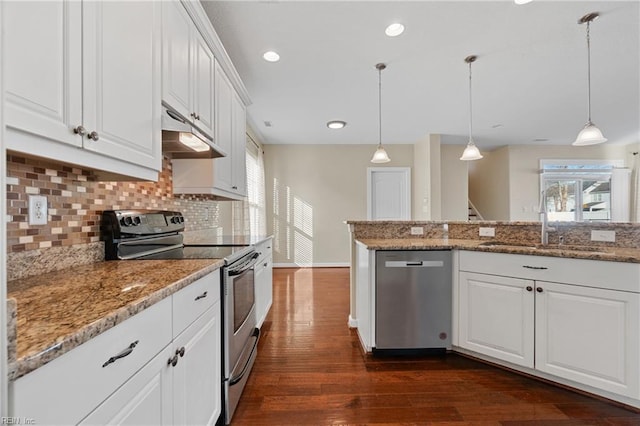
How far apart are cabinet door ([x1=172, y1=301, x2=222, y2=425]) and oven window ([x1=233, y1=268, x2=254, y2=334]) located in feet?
0.57

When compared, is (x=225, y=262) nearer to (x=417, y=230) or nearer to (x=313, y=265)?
(x=417, y=230)

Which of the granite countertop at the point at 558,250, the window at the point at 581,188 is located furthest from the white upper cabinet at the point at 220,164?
the window at the point at 581,188

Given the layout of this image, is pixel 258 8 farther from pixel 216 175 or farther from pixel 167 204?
pixel 167 204

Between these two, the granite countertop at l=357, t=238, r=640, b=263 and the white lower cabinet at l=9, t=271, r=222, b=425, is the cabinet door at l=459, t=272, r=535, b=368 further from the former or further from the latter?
the white lower cabinet at l=9, t=271, r=222, b=425

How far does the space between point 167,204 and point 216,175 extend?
45 cm

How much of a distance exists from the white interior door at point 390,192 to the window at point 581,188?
3.29 m

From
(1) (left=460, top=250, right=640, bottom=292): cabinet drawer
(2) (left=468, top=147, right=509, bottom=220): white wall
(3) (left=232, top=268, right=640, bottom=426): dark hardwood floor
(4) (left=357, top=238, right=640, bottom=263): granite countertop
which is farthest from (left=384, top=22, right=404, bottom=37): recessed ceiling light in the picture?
(2) (left=468, top=147, right=509, bottom=220): white wall

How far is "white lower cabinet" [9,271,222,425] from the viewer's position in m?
0.50

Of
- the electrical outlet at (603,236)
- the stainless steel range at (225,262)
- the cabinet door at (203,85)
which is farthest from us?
the electrical outlet at (603,236)

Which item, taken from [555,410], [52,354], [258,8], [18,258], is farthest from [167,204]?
[555,410]

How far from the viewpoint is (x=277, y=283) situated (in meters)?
4.30

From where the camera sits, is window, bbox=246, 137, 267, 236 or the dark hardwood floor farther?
window, bbox=246, 137, 267, 236

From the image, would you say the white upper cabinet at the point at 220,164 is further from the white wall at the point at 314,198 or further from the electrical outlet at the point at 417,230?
the white wall at the point at 314,198

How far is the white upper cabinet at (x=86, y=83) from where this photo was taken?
709 millimetres
